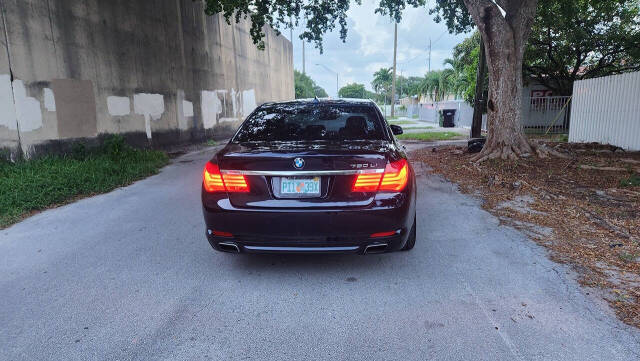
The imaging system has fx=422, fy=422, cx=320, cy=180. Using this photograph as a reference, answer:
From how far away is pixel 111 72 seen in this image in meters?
11.0

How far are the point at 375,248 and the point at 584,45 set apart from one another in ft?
71.1

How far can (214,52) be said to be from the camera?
18.2 meters

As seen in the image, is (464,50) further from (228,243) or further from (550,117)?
(228,243)

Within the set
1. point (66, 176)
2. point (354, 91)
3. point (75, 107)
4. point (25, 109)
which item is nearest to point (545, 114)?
point (75, 107)

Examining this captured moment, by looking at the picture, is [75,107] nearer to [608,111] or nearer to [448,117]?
[608,111]

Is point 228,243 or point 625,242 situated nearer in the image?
point 228,243

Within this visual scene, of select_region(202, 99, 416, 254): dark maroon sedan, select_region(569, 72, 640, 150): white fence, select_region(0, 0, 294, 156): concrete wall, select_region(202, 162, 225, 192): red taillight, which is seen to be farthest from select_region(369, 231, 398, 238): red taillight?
select_region(569, 72, 640, 150): white fence

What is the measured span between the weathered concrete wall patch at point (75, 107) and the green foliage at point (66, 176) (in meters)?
0.43

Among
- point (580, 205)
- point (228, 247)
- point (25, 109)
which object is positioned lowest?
point (580, 205)

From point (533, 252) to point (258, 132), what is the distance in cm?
301

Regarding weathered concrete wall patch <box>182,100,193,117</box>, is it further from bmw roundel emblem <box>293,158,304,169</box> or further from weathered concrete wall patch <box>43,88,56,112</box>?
bmw roundel emblem <box>293,158,304,169</box>

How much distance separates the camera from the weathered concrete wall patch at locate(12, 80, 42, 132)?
8.27m

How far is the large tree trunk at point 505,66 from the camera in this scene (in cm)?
965

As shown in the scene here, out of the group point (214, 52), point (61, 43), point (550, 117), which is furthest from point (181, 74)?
point (550, 117)
